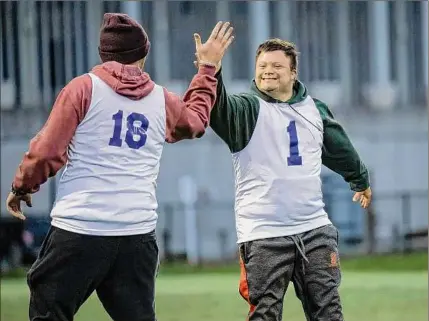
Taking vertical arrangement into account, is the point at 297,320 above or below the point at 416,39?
below

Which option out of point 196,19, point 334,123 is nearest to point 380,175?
point 196,19

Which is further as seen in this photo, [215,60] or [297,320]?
[297,320]

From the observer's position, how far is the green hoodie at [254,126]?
14.1 ft

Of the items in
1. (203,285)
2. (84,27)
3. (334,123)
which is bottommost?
(203,285)

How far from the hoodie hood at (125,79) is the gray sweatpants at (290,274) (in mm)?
910

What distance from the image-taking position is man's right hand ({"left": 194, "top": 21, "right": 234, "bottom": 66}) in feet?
13.1

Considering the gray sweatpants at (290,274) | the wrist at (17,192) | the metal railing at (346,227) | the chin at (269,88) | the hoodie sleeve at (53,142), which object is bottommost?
the metal railing at (346,227)

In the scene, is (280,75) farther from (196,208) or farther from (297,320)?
(196,208)

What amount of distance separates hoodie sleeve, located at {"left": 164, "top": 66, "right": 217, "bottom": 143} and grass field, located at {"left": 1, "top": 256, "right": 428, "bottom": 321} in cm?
309

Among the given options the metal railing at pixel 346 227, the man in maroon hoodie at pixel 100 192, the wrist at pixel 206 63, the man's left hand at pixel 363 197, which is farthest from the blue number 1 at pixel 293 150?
the metal railing at pixel 346 227

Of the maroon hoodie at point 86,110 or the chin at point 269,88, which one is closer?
the maroon hoodie at point 86,110

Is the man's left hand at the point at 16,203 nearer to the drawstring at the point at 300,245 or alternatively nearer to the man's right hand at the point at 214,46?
the man's right hand at the point at 214,46

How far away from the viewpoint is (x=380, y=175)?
15586 mm

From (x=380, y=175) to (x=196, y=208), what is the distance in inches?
94.7
